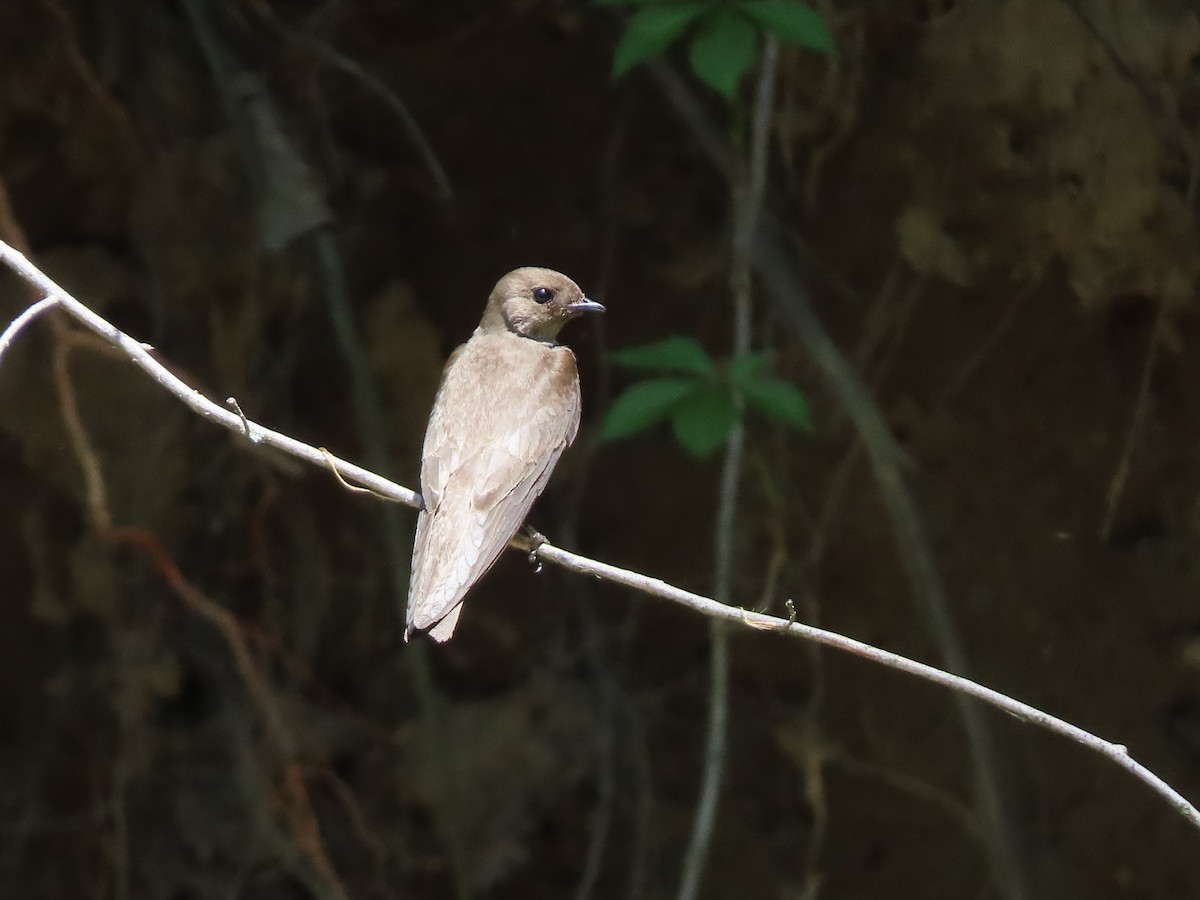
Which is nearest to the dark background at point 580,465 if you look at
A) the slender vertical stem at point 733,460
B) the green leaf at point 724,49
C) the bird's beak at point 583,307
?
the slender vertical stem at point 733,460

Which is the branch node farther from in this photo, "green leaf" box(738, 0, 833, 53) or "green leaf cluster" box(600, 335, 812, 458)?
"green leaf" box(738, 0, 833, 53)

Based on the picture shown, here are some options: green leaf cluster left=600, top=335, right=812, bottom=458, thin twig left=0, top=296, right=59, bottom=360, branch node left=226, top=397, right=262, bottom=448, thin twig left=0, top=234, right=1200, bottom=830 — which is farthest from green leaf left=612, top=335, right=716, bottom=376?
thin twig left=0, top=296, right=59, bottom=360

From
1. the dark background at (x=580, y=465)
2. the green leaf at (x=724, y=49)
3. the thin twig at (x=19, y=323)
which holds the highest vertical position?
the green leaf at (x=724, y=49)

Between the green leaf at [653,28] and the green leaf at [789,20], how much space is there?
0.10 meters

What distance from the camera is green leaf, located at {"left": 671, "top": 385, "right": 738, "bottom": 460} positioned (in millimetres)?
3039

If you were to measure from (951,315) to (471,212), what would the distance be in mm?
1174

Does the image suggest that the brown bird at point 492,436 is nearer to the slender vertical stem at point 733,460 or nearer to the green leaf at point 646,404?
the green leaf at point 646,404

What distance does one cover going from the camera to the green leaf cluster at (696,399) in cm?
305

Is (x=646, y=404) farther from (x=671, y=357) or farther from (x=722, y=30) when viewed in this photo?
(x=722, y=30)

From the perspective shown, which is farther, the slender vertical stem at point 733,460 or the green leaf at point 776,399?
the slender vertical stem at point 733,460

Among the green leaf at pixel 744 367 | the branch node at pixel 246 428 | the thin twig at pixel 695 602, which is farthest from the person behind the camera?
the green leaf at pixel 744 367

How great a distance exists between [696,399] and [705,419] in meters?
0.05

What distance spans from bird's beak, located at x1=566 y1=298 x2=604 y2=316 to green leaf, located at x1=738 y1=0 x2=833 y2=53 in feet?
2.08

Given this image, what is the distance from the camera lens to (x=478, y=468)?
299 centimetres
